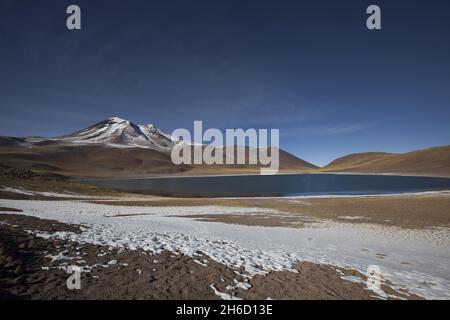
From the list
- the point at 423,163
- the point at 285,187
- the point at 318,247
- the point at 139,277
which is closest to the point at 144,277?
the point at 139,277

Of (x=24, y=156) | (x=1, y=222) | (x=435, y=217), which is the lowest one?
(x=435, y=217)

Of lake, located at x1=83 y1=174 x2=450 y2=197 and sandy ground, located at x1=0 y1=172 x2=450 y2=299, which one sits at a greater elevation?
sandy ground, located at x1=0 y1=172 x2=450 y2=299

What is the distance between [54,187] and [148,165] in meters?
160

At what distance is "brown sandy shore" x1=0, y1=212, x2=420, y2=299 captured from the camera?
215 inches

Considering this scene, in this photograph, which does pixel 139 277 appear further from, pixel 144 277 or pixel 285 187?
pixel 285 187

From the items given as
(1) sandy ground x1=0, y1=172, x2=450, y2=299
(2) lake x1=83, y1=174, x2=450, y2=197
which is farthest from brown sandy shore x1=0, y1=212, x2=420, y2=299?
(2) lake x1=83, y1=174, x2=450, y2=197

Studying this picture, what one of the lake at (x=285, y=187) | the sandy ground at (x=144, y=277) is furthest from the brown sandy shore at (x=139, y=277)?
the lake at (x=285, y=187)

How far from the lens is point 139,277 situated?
6289 millimetres

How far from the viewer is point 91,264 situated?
6820mm

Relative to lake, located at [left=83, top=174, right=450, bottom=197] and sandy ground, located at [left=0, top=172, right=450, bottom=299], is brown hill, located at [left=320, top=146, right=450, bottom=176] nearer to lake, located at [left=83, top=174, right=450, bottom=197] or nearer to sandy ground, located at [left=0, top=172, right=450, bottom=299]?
lake, located at [left=83, top=174, right=450, bottom=197]

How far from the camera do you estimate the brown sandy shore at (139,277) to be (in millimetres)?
5449
